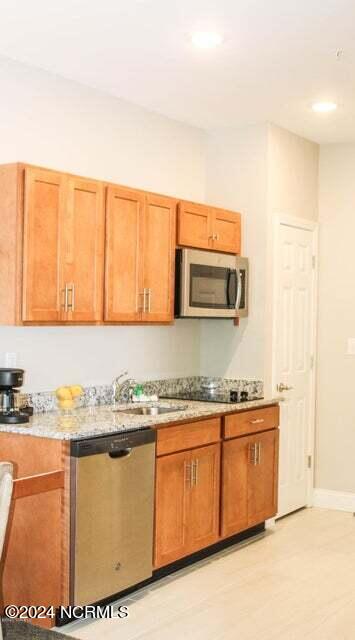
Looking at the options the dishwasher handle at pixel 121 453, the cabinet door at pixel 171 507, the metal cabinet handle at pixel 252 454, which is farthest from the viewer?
the metal cabinet handle at pixel 252 454

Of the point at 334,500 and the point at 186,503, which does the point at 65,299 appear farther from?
the point at 334,500

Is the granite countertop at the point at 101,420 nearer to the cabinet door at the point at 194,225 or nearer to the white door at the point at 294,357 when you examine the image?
the white door at the point at 294,357

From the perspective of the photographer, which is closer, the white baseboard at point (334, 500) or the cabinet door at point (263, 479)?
the cabinet door at point (263, 479)

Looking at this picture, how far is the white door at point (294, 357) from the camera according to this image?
554 cm

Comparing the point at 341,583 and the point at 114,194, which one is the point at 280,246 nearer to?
the point at 114,194

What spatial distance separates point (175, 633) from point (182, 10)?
283cm

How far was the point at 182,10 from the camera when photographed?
3459 mm

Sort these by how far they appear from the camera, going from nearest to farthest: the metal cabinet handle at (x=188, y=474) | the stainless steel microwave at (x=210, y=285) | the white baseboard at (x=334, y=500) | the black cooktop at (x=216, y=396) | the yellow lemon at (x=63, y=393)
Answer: the yellow lemon at (x=63, y=393) → the metal cabinet handle at (x=188, y=474) → the stainless steel microwave at (x=210, y=285) → the black cooktop at (x=216, y=396) → the white baseboard at (x=334, y=500)

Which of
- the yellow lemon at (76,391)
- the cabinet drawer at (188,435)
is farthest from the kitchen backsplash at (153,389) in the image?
the cabinet drawer at (188,435)

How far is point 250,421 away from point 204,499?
68cm

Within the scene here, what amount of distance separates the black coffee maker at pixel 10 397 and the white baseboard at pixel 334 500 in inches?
115

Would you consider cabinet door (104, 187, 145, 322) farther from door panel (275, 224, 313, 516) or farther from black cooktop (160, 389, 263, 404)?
door panel (275, 224, 313, 516)

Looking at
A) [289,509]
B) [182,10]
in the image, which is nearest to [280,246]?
[289,509]

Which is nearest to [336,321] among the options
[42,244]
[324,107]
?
[324,107]
